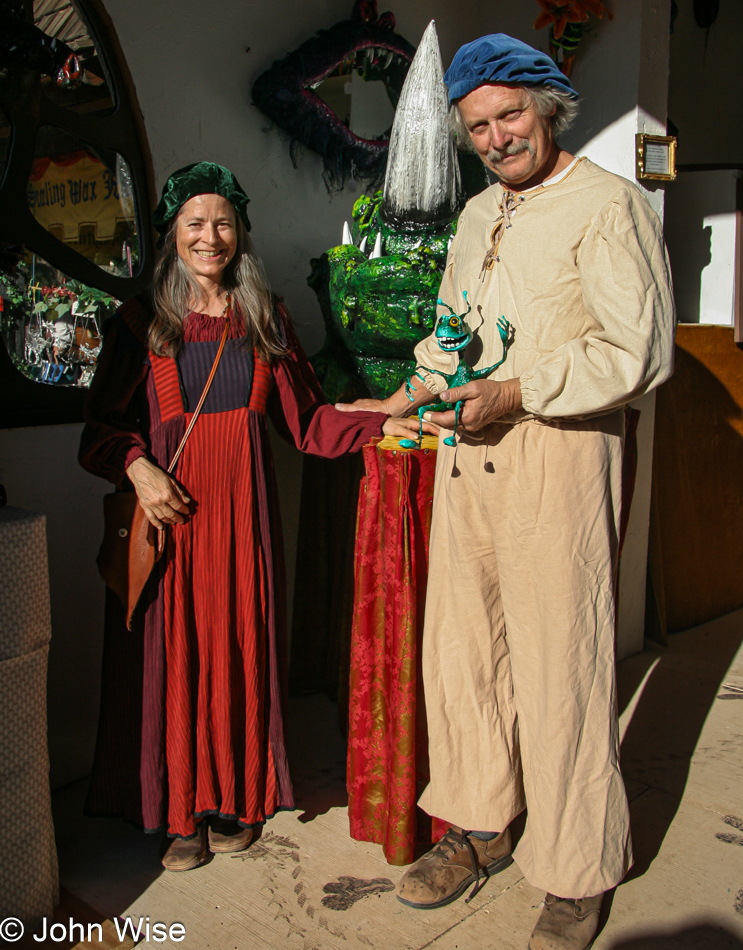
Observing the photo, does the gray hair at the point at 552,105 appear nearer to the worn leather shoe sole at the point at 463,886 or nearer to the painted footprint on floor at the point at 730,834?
the worn leather shoe sole at the point at 463,886

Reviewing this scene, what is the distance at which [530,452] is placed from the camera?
1.93 metres

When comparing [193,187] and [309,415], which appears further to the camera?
[309,415]

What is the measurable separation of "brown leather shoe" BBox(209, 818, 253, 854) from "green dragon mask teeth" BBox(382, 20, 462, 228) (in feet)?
6.70

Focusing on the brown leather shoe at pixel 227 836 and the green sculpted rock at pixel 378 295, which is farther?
the green sculpted rock at pixel 378 295

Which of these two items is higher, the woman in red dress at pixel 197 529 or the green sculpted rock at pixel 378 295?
the green sculpted rock at pixel 378 295

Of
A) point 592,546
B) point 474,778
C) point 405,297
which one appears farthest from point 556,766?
point 405,297

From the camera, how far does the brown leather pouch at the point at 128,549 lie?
2166 mm

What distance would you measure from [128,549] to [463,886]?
1.32m

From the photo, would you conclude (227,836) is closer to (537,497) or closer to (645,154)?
(537,497)

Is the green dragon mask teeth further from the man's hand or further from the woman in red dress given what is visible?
the man's hand

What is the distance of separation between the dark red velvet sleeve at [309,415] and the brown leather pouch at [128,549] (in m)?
0.52

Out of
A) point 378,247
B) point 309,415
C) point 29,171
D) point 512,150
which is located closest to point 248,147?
point 378,247

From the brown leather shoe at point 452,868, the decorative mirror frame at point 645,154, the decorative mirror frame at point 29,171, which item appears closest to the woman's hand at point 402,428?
the decorative mirror frame at point 29,171

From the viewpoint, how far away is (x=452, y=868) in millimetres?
2199
